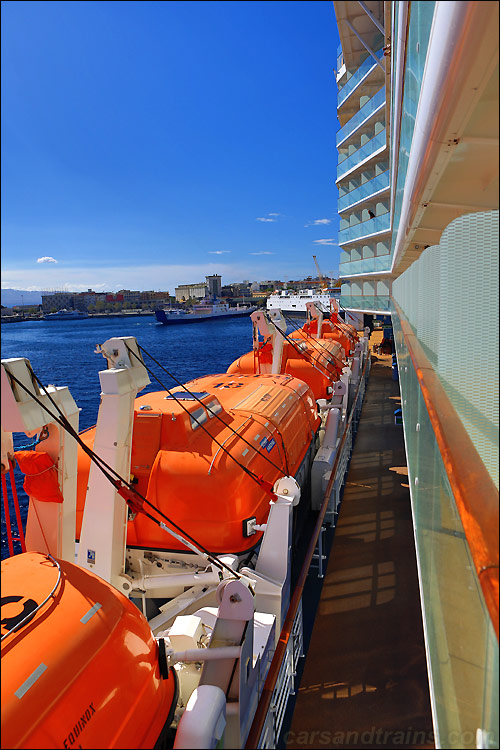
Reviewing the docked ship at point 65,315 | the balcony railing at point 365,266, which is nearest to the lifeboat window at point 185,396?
the balcony railing at point 365,266

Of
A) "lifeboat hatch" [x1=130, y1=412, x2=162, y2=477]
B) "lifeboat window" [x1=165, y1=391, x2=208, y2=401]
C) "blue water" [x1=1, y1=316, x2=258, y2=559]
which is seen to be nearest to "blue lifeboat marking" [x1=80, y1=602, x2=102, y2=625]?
"lifeboat hatch" [x1=130, y1=412, x2=162, y2=477]

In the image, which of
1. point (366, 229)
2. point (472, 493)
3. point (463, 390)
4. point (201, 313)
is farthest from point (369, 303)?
point (201, 313)

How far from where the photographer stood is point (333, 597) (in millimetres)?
6781

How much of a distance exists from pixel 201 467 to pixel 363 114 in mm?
23541

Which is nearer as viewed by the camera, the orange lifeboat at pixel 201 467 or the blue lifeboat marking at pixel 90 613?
the blue lifeboat marking at pixel 90 613

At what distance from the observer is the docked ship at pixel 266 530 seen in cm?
165

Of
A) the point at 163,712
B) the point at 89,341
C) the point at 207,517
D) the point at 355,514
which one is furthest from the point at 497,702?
the point at 89,341

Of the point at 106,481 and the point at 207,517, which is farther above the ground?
the point at 106,481

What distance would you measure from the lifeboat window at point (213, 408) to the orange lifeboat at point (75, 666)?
13.5 ft

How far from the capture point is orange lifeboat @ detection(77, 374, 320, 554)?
20.4 feet

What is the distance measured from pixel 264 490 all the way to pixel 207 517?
96 centimetres

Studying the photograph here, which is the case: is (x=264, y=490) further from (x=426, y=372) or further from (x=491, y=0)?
(x=491, y=0)

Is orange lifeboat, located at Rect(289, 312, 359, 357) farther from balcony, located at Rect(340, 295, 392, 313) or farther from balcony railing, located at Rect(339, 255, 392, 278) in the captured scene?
balcony railing, located at Rect(339, 255, 392, 278)

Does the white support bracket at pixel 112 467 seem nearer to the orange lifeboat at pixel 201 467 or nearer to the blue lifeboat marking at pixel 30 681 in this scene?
the orange lifeboat at pixel 201 467
